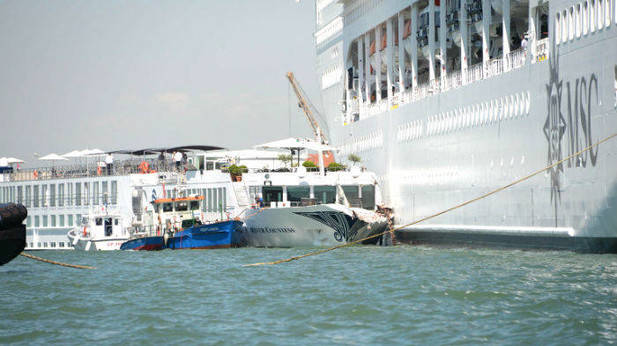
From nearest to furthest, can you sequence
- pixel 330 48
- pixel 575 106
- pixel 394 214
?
pixel 575 106 < pixel 394 214 < pixel 330 48

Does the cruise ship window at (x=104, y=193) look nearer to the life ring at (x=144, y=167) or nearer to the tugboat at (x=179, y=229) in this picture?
the life ring at (x=144, y=167)

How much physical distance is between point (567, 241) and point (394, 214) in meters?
16.8

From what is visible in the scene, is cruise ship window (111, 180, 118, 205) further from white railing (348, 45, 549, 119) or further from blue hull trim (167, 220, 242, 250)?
white railing (348, 45, 549, 119)

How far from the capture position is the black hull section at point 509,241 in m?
25.9

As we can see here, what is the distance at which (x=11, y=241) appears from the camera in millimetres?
24312

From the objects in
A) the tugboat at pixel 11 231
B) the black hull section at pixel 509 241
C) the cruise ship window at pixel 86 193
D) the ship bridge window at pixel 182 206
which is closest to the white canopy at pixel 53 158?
the cruise ship window at pixel 86 193

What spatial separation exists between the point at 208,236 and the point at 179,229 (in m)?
2.48

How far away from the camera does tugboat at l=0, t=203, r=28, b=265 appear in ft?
78.9

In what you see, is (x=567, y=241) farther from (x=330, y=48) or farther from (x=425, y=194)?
(x=330, y=48)

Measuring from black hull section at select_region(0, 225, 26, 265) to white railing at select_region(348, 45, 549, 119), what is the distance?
16.1m

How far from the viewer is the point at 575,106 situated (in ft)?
87.9

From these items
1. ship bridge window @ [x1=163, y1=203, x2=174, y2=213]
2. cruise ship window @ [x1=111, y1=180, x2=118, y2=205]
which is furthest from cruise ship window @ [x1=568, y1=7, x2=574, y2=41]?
cruise ship window @ [x1=111, y1=180, x2=118, y2=205]

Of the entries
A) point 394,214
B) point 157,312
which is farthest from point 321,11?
point 157,312

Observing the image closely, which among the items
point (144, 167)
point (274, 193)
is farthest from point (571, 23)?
point (144, 167)
